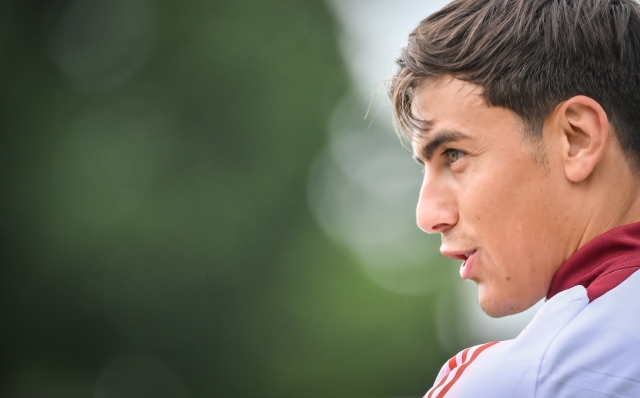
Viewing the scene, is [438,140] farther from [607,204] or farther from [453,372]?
[453,372]

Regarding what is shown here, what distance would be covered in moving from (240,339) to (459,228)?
10701 mm

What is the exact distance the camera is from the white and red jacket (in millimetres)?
1093

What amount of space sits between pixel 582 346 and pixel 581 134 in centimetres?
58

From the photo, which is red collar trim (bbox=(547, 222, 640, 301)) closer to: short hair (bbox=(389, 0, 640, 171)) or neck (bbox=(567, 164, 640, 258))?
neck (bbox=(567, 164, 640, 258))

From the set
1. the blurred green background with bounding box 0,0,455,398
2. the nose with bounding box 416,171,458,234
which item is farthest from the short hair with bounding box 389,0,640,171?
the blurred green background with bounding box 0,0,455,398

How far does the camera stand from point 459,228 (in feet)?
5.40

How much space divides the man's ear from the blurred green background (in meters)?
10.8

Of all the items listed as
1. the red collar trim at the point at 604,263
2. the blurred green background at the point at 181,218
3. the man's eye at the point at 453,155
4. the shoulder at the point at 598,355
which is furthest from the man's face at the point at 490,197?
the blurred green background at the point at 181,218

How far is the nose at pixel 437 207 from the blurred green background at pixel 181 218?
10.5 m

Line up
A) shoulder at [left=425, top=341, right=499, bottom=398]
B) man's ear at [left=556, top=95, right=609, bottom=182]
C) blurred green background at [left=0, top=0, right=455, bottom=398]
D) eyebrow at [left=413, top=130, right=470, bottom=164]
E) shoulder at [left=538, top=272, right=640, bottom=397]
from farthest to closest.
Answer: blurred green background at [left=0, top=0, right=455, bottom=398] < eyebrow at [left=413, top=130, right=470, bottom=164] < man's ear at [left=556, top=95, right=609, bottom=182] < shoulder at [left=425, top=341, right=499, bottom=398] < shoulder at [left=538, top=272, right=640, bottom=397]

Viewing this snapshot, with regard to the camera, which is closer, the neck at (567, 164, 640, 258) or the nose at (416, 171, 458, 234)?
the neck at (567, 164, 640, 258)

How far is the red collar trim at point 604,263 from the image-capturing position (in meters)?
1.23

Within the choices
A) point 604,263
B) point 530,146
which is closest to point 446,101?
point 530,146

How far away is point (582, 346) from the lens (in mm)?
1114
